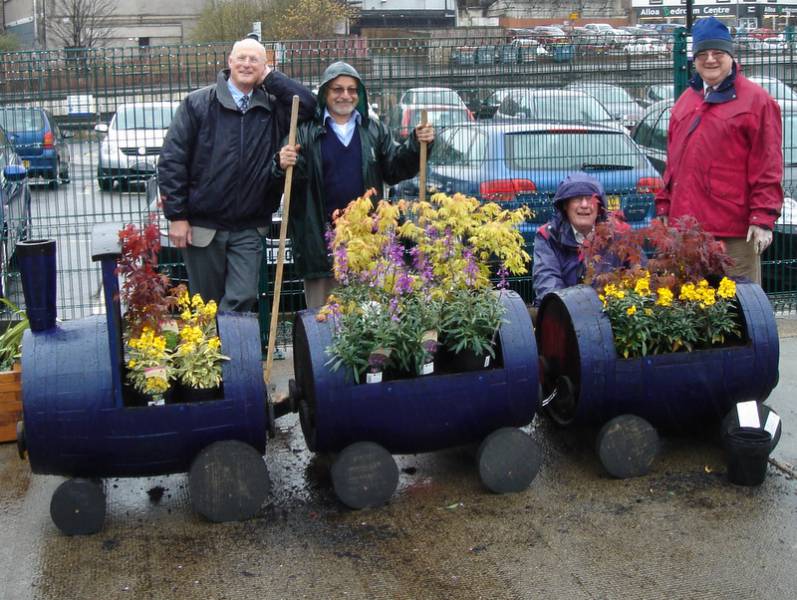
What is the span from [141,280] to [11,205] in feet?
11.4

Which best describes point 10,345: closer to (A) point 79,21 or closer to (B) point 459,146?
(B) point 459,146

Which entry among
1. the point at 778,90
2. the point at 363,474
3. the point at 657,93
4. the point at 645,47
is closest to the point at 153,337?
the point at 363,474

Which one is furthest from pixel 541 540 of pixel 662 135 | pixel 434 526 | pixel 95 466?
pixel 662 135

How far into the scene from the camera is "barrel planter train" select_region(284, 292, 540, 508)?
4766 mm

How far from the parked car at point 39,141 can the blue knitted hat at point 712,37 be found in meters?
4.14

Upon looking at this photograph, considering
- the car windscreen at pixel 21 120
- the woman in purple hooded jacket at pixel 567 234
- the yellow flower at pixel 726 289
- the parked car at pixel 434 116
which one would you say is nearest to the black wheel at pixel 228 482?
the woman in purple hooded jacket at pixel 567 234

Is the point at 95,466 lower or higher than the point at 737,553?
higher

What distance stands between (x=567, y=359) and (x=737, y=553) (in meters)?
1.31

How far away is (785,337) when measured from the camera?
7824 mm

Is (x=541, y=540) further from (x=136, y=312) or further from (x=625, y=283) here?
(x=136, y=312)

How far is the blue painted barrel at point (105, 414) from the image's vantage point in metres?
4.48

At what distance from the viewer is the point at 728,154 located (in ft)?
19.7

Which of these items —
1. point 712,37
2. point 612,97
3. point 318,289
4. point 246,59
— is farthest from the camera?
point 612,97

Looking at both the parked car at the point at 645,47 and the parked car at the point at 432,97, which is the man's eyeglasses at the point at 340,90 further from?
the parked car at the point at 645,47
